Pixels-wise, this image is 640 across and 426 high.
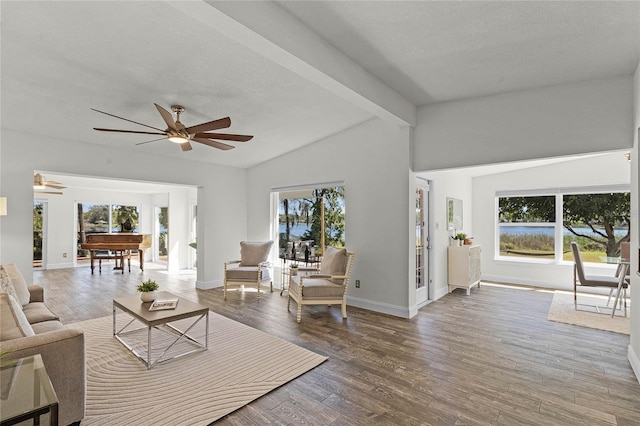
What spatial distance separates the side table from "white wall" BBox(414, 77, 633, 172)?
4290 mm

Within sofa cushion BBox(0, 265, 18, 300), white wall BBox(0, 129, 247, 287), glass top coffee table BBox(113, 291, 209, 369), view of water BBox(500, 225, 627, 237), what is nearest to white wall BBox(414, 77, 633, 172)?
glass top coffee table BBox(113, 291, 209, 369)

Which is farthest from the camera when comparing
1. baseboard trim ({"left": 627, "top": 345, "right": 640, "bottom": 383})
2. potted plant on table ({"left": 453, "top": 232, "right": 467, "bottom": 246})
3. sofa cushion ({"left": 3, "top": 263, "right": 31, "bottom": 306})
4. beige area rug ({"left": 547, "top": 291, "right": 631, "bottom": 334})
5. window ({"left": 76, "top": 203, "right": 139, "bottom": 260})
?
window ({"left": 76, "top": 203, "right": 139, "bottom": 260})

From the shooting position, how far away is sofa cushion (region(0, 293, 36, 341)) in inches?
74.7

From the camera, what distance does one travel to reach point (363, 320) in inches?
168

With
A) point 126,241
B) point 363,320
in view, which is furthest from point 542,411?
point 126,241

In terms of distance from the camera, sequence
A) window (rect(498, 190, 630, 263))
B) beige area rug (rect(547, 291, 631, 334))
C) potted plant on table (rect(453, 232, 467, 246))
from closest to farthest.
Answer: beige area rug (rect(547, 291, 631, 334))
window (rect(498, 190, 630, 263))
potted plant on table (rect(453, 232, 467, 246))

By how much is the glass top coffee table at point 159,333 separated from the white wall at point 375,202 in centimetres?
249

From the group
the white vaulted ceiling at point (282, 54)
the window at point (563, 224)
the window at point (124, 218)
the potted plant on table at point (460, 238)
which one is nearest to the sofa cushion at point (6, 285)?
the white vaulted ceiling at point (282, 54)

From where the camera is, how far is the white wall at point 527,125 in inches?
125

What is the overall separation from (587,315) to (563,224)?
2590 mm

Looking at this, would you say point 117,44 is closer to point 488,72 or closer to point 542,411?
point 488,72

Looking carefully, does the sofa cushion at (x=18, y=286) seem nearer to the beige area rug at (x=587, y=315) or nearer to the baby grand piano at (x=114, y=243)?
the baby grand piano at (x=114, y=243)

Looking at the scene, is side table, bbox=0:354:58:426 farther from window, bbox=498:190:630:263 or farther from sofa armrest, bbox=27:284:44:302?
window, bbox=498:190:630:263

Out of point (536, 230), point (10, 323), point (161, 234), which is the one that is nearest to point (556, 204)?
point (536, 230)
